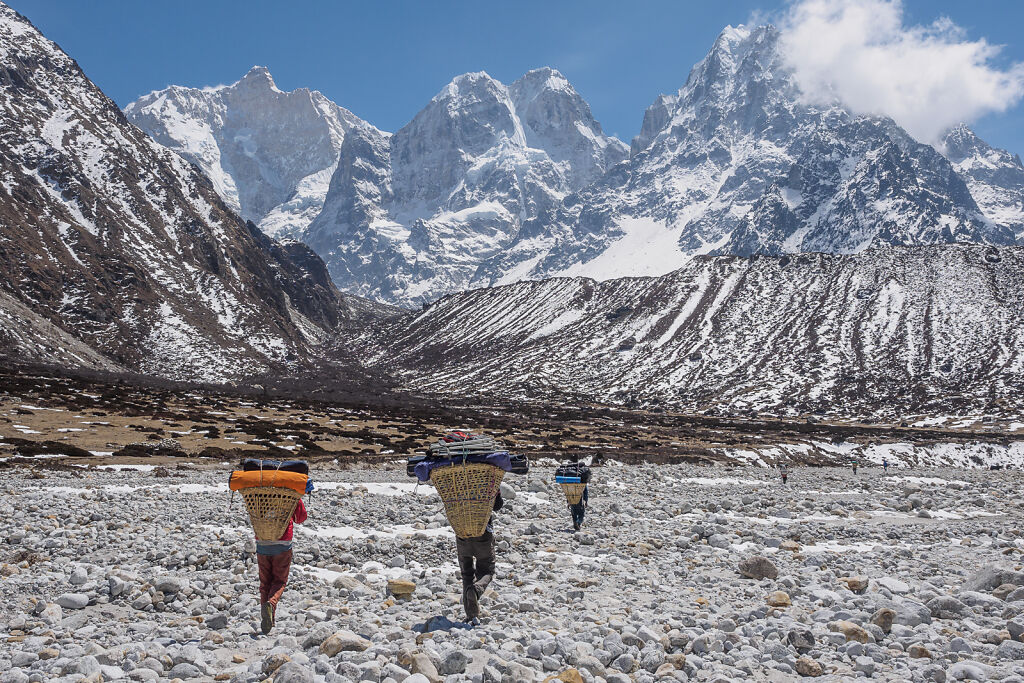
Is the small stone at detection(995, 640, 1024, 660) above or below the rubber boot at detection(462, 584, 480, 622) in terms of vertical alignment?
above

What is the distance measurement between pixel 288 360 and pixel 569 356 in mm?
74541

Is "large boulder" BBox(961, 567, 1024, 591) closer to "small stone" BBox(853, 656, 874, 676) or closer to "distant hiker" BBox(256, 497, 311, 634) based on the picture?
"small stone" BBox(853, 656, 874, 676)

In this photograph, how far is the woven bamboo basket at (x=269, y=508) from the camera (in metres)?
9.34

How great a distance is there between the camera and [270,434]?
4881 cm

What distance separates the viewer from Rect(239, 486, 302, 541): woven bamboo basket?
9344mm

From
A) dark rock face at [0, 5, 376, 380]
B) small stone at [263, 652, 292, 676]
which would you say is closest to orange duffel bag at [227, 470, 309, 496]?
small stone at [263, 652, 292, 676]

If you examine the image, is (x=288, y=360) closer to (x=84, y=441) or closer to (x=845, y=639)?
(x=84, y=441)

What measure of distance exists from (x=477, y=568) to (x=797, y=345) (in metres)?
158

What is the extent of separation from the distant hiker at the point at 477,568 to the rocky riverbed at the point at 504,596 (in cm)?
45

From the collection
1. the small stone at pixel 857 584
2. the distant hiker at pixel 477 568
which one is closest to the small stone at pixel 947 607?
the small stone at pixel 857 584

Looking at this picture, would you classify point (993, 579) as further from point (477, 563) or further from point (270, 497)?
point (270, 497)

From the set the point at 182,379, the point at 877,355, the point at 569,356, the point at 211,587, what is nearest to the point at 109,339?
the point at 182,379

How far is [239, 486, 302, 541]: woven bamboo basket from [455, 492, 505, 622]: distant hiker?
8.17ft

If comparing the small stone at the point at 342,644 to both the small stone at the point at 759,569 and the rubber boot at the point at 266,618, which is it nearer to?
the rubber boot at the point at 266,618
